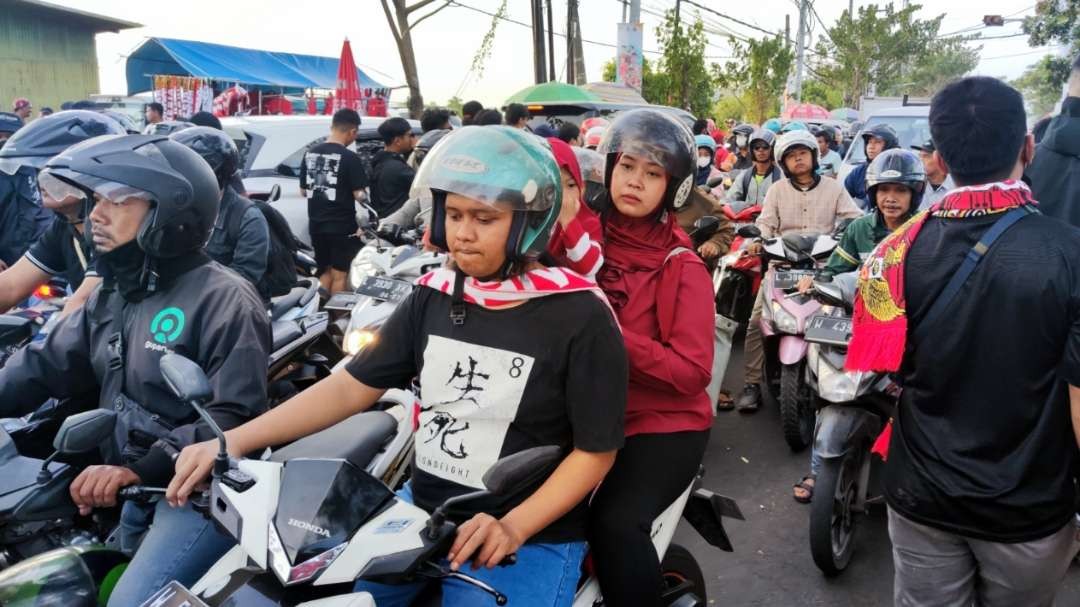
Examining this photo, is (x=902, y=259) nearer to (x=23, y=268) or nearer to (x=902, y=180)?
(x=902, y=180)

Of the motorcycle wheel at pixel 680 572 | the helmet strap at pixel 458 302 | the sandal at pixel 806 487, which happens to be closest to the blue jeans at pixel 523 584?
the helmet strap at pixel 458 302

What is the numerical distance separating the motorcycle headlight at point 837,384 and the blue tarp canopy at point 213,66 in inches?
922

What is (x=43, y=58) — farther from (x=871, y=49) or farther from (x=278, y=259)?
(x=871, y=49)

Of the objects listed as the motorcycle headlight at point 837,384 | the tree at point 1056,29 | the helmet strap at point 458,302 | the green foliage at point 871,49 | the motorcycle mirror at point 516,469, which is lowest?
the motorcycle headlight at point 837,384

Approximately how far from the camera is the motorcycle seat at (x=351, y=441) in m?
2.64

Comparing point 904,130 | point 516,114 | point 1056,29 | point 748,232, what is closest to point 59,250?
point 748,232

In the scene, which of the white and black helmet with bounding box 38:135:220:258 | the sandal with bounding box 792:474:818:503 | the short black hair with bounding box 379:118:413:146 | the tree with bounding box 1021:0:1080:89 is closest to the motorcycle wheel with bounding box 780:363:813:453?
the sandal with bounding box 792:474:818:503

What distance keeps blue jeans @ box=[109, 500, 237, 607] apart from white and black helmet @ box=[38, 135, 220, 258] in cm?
75

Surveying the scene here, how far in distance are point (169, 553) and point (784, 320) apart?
3.77m

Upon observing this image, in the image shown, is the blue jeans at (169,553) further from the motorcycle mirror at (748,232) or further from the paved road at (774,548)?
the motorcycle mirror at (748,232)

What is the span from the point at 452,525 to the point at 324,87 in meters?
30.8

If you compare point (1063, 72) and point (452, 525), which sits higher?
point (1063, 72)

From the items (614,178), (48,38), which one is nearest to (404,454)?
(614,178)

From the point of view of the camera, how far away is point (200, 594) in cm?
A: 164
